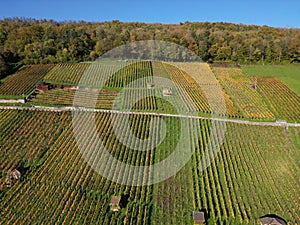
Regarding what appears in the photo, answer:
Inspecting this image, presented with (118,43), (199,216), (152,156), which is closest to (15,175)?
Result: (152,156)

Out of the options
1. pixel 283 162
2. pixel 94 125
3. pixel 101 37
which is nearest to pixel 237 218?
pixel 283 162

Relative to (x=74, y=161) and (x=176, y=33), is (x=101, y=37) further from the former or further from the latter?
(x=74, y=161)

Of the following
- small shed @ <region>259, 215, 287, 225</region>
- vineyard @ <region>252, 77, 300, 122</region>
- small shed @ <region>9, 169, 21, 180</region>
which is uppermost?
vineyard @ <region>252, 77, 300, 122</region>

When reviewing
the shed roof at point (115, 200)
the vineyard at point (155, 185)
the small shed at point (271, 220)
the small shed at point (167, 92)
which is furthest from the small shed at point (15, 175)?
the small shed at point (167, 92)

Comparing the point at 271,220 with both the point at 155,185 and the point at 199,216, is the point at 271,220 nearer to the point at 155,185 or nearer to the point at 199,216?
the point at 199,216

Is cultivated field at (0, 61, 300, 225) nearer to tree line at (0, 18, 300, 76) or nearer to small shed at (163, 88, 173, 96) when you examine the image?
small shed at (163, 88, 173, 96)

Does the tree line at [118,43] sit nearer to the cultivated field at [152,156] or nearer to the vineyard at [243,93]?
the vineyard at [243,93]

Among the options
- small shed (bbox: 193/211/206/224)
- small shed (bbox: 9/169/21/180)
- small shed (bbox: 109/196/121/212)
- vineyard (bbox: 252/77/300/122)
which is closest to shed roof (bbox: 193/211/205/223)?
small shed (bbox: 193/211/206/224)
